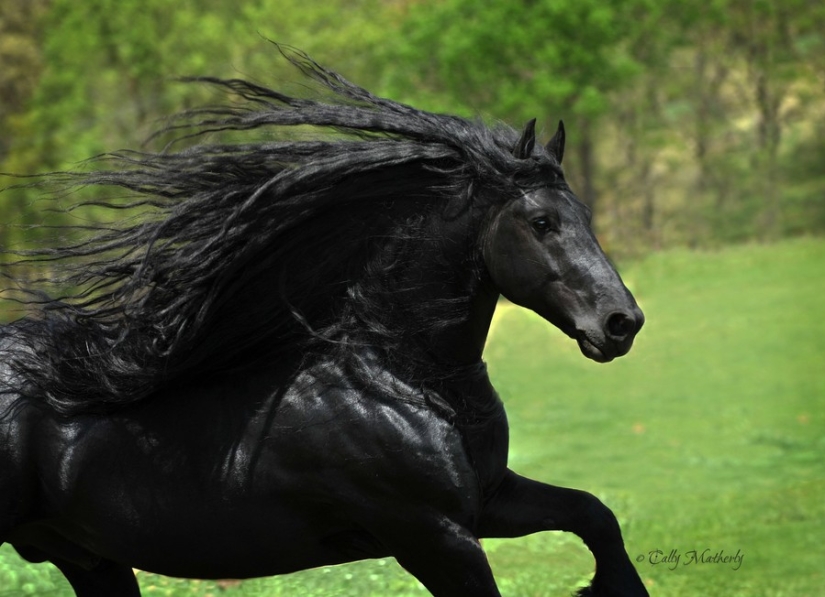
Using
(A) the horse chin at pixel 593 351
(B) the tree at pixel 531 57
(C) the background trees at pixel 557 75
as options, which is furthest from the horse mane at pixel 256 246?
(C) the background trees at pixel 557 75

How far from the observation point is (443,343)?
4.19 meters

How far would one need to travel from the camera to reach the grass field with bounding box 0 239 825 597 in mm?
6934

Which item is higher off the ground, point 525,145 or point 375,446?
point 525,145

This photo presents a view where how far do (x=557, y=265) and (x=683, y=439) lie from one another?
35.2ft

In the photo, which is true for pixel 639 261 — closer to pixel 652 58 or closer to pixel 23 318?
pixel 652 58

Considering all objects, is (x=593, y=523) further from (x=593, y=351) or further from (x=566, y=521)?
(x=593, y=351)

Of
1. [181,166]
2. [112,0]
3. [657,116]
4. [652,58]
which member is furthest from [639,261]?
[181,166]

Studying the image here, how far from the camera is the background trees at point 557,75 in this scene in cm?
3309

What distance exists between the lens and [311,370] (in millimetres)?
4242

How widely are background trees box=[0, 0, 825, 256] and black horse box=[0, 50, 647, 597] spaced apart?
28273mm

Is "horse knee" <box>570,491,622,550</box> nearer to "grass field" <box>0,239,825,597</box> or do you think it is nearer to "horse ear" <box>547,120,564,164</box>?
"horse ear" <box>547,120,564,164</box>

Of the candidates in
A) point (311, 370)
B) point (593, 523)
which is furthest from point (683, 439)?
point (311, 370)

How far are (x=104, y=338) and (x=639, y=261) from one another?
29.3 meters

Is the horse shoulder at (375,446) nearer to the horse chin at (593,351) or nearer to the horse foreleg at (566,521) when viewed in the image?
the horse foreleg at (566,521)
